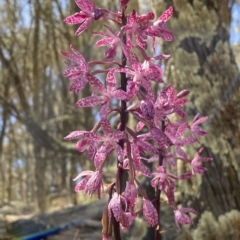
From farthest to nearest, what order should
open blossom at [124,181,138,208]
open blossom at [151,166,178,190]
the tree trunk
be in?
1. the tree trunk
2. open blossom at [151,166,178,190]
3. open blossom at [124,181,138,208]

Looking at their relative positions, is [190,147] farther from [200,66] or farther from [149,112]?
[149,112]

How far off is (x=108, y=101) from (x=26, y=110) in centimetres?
410

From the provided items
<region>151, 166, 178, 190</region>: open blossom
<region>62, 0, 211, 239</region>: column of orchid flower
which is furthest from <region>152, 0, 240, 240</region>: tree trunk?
<region>62, 0, 211, 239</region>: column of orchid flower

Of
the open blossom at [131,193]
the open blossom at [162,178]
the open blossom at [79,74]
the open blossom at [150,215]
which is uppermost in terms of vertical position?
the open blossom at [79,74]

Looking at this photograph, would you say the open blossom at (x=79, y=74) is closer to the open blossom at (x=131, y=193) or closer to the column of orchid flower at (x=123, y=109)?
the column of orchid flower at (x=123, y=109)

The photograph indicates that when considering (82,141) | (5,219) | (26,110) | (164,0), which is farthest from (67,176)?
(82,141)

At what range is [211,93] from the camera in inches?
71.9

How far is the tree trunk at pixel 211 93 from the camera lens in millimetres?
1653

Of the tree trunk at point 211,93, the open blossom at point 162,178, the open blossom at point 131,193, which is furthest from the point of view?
the tree trunk at point 211,93

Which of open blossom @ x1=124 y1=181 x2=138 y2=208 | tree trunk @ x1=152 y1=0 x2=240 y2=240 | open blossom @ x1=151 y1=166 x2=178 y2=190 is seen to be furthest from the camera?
tree trunk @ x1=152 y1=0 x2=240 y2=240

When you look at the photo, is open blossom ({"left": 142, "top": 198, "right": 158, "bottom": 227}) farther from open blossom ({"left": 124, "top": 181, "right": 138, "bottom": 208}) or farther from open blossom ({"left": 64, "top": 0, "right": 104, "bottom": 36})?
open blossom ({"left": 64, "top": 0, "right": 104, "bottom": 36})

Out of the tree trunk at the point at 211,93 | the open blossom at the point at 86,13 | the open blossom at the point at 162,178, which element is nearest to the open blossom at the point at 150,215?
the open blossom at the point at 162,178

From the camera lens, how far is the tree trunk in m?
1.65

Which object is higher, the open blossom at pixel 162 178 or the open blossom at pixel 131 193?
the open blossom at pixel 162 178
